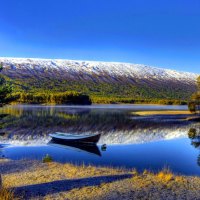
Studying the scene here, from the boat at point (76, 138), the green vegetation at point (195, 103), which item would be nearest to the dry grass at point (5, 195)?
the boat at point (76, 138)

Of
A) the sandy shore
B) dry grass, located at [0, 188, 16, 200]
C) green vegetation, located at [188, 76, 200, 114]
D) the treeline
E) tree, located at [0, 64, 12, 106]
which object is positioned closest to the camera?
dry grass, located at [0, 188, 16, 200]

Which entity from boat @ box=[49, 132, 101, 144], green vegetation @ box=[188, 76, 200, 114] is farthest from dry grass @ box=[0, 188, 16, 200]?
green vegetation @ box=[188, 76, 200, 114]

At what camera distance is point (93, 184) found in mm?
18047

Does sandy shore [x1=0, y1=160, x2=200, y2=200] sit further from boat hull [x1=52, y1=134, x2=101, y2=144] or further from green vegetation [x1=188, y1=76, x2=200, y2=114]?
green vegetation [x1=188, y1=76, x2=200, y2=114]

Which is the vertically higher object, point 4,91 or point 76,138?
point 4,91

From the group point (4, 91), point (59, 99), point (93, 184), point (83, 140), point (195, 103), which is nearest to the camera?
point (93, 184)

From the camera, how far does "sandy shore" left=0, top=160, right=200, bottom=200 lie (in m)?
16.2

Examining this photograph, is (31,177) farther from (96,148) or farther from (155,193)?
(96,148)

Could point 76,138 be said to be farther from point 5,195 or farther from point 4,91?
point 5,195

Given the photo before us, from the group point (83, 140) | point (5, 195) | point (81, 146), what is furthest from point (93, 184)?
point (83, 140)

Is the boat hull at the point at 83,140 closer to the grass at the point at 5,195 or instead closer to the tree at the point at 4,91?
the tree at the point at 4,91

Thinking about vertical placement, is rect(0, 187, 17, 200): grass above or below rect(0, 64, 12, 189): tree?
below

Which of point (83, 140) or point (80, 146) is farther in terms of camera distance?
point (83, 140)

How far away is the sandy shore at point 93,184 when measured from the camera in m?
16.2
